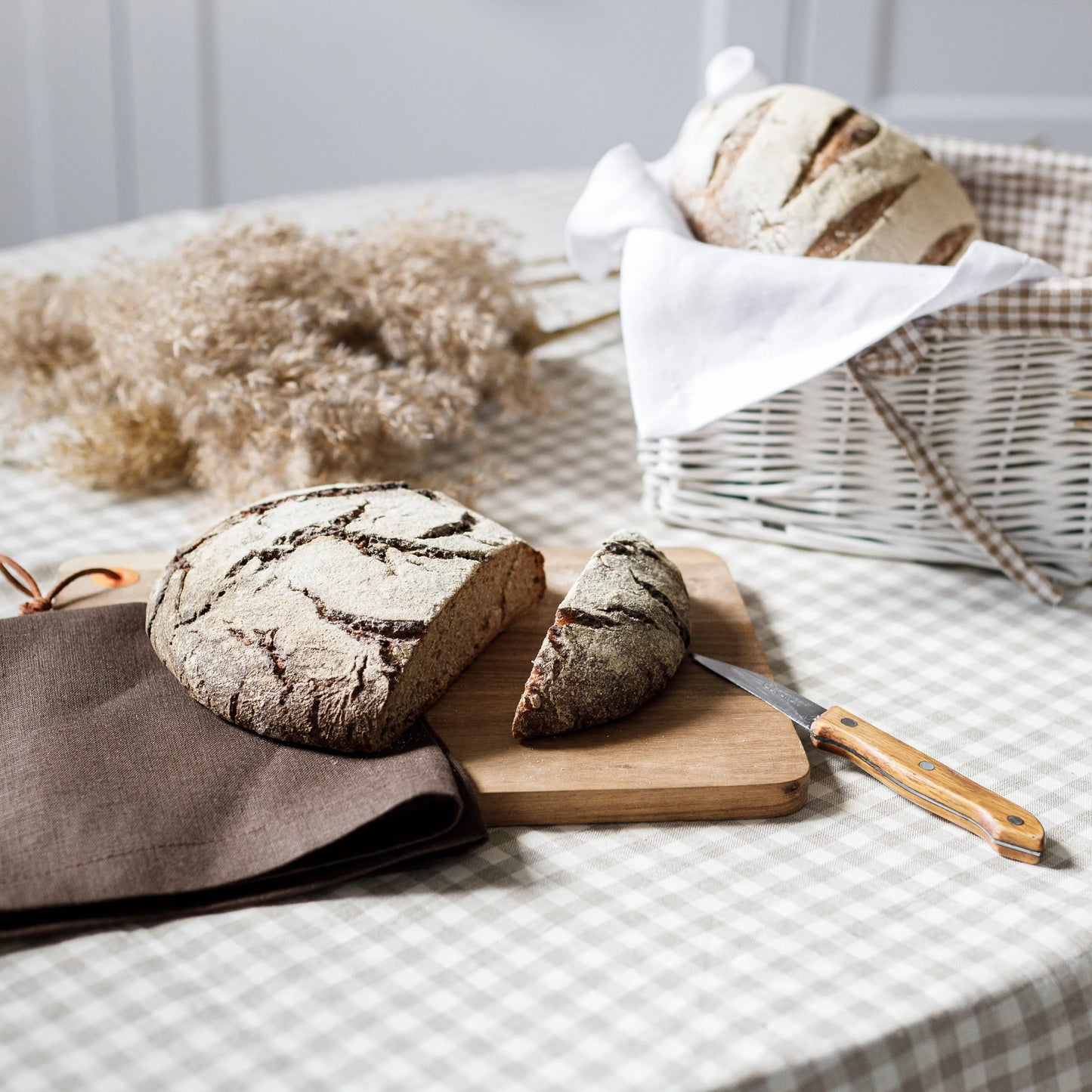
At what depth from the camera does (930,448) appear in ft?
3.76

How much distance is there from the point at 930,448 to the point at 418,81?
3.10m

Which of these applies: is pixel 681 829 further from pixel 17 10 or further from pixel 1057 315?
pixel 17 10

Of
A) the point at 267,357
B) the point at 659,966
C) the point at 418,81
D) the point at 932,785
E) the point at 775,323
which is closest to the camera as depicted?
the point at 659,966

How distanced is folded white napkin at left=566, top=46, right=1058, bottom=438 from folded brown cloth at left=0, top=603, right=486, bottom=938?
17.8 inches

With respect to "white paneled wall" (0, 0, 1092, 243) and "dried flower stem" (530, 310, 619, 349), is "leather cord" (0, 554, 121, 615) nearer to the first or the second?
"dried flower stem" (530, 310, 619, 349)

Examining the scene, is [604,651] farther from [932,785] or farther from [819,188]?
[819,188]

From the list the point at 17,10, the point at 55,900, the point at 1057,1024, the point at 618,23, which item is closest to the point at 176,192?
the point at 17,10

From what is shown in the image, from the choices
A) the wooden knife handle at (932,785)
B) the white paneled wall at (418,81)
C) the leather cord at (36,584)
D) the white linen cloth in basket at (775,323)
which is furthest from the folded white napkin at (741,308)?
the white paneled wall at (418,81)

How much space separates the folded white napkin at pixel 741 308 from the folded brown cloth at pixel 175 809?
45cm

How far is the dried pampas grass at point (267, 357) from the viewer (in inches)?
48.7

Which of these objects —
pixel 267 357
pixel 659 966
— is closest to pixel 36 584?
pixel 267 357

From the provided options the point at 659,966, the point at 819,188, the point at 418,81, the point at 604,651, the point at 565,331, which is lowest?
the point at 659,966

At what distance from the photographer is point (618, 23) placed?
3.69 metres

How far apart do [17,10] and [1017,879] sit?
3775 millimetres
